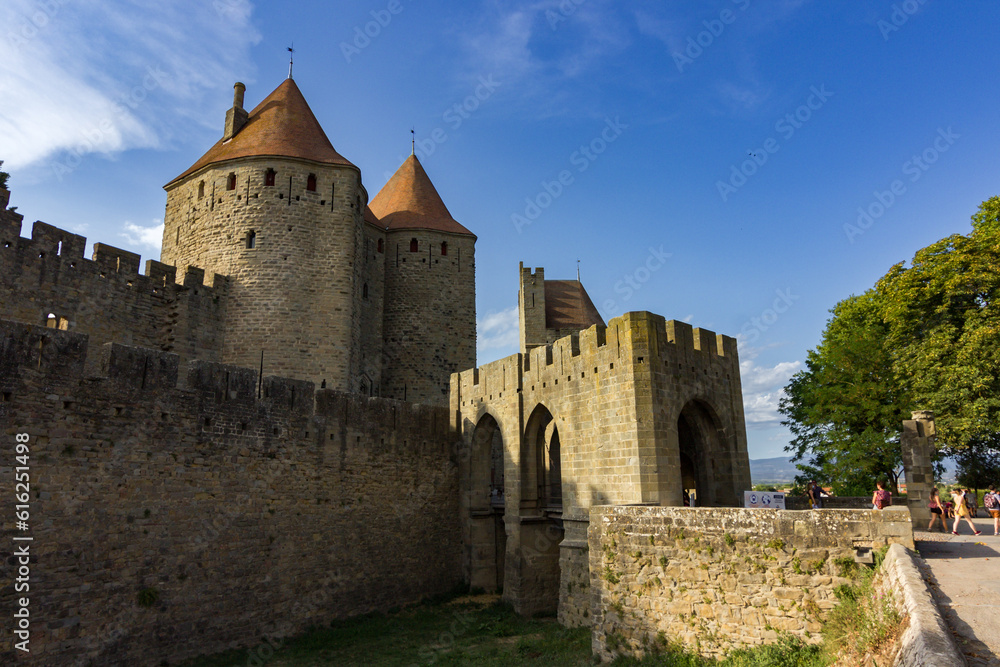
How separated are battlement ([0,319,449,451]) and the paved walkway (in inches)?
457

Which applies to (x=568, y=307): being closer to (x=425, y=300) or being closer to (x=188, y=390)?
(x=425, y=300)

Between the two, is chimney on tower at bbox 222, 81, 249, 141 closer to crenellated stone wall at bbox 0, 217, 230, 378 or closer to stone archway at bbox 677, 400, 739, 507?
crenellated stone wall at bbox 0, 217, 230, 378

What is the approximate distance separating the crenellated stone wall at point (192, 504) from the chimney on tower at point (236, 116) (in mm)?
9826

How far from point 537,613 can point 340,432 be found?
6681 mm

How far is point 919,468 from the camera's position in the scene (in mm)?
14094

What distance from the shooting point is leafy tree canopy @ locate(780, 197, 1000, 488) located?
698 inches

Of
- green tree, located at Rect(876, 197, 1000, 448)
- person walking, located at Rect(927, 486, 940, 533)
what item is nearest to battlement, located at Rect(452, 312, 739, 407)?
person walking, located at Rect(927, 486, 940, 533)

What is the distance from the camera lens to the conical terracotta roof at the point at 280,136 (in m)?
20.1

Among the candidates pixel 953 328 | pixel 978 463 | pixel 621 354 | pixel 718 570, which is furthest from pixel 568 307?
pixel 718 570

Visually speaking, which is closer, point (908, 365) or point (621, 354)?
point (621, 354)

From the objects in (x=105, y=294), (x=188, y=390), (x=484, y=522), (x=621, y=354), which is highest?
(x=105, y=294)

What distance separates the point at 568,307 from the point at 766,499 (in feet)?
68.4

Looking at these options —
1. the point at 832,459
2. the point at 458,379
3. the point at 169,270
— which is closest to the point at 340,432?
the point at 458,379

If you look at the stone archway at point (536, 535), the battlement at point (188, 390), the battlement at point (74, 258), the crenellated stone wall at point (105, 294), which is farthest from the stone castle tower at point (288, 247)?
the stone archway at point (536, 535)
